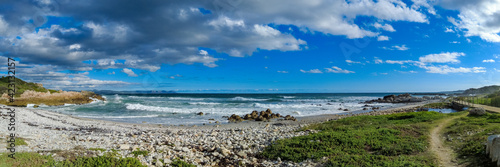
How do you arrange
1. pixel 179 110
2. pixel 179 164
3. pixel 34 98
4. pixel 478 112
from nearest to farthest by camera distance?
pixel 179 164 → pixel 478 112 → pixel 179 110 → pixel 34 98

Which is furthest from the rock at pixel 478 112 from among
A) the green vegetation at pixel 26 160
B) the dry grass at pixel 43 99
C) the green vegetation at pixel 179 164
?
the dry grass at pixel 43 99

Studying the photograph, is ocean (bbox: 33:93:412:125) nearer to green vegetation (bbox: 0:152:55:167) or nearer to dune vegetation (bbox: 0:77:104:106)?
dune vegetation (bbox: 0:77:104:106)

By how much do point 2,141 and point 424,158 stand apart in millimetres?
Answer: 14019

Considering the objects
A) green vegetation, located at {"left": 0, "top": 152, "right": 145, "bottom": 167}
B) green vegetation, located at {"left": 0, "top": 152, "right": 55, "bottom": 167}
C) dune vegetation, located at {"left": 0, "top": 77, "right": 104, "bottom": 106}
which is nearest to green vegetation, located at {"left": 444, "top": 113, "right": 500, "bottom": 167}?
green vegetation, located at {"left": 0, "top": 152, "right": 145, "bottom": 167}

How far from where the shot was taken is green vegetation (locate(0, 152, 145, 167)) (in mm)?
6141

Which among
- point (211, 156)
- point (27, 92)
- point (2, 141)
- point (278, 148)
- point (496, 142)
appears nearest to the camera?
point (496, 142)

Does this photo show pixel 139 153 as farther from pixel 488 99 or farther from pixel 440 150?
pixel 488 99

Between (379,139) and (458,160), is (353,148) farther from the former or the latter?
(458,160)

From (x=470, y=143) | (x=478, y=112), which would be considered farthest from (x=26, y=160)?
(x=478, y=112)

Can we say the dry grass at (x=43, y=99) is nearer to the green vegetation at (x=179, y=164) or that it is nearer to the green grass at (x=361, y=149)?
the green vegetation at (x=179, y=164)

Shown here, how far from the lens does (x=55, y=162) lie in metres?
6.44

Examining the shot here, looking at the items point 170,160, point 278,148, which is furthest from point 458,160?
point 170,160

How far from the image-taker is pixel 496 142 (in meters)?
7.39

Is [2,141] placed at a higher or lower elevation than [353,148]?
higher
